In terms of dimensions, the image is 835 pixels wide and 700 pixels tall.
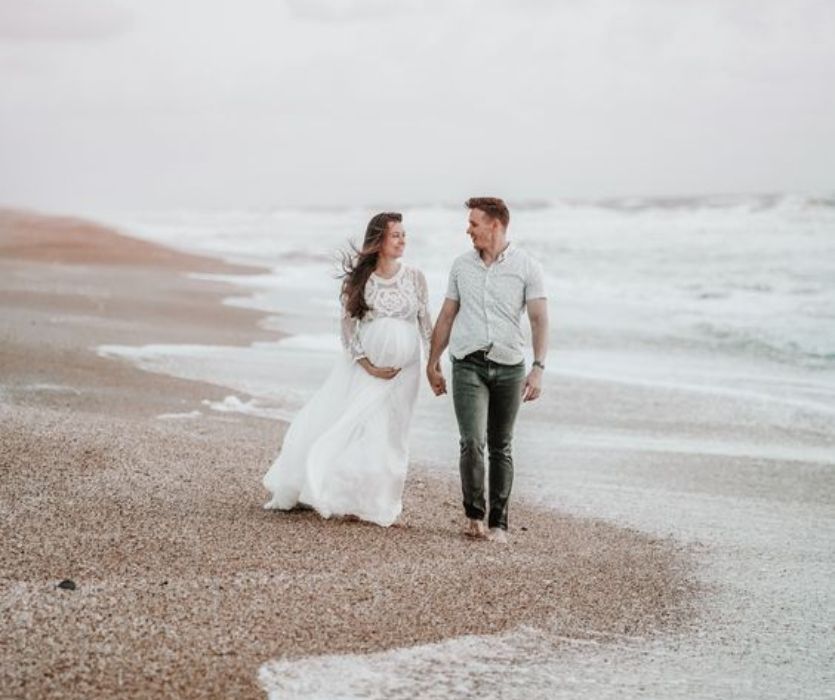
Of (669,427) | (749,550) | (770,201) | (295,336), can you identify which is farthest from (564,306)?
(770,201)

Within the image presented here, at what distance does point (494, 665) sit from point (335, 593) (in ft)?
3.24

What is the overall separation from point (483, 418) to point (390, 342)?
0.73 m

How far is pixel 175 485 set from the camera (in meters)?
7.38

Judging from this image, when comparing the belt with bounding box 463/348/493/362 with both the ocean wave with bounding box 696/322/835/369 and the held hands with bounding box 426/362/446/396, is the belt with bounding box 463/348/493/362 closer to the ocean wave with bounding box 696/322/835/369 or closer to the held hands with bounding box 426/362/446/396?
the held hands with bounding box 426/362/446/396

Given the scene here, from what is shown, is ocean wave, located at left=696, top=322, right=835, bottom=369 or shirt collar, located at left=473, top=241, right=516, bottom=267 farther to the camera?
ocean wave, located at left=696, top=322, right=835, bottom=369

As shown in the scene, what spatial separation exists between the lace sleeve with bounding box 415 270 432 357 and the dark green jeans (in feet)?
1.05

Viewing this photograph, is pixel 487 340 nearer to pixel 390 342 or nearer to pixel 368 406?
pixel 390 342

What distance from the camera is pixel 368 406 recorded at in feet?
23.0

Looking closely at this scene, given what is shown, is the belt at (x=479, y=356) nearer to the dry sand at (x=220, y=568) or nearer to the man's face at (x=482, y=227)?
the man's face at (x=482, y=227)

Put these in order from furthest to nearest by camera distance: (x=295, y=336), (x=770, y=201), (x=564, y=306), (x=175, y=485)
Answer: (x=770, y=201), (x=564, y=306), (x=295, y=336), (x=175, y=485)

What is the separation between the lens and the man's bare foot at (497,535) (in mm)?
6841

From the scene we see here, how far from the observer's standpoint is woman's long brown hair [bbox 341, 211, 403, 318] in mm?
6910

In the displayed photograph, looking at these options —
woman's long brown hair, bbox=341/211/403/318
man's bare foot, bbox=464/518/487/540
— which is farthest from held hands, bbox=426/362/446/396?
man's bare foot, bbox=464/518/487/540

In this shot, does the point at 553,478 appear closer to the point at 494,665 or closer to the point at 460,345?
the point at 460,345
